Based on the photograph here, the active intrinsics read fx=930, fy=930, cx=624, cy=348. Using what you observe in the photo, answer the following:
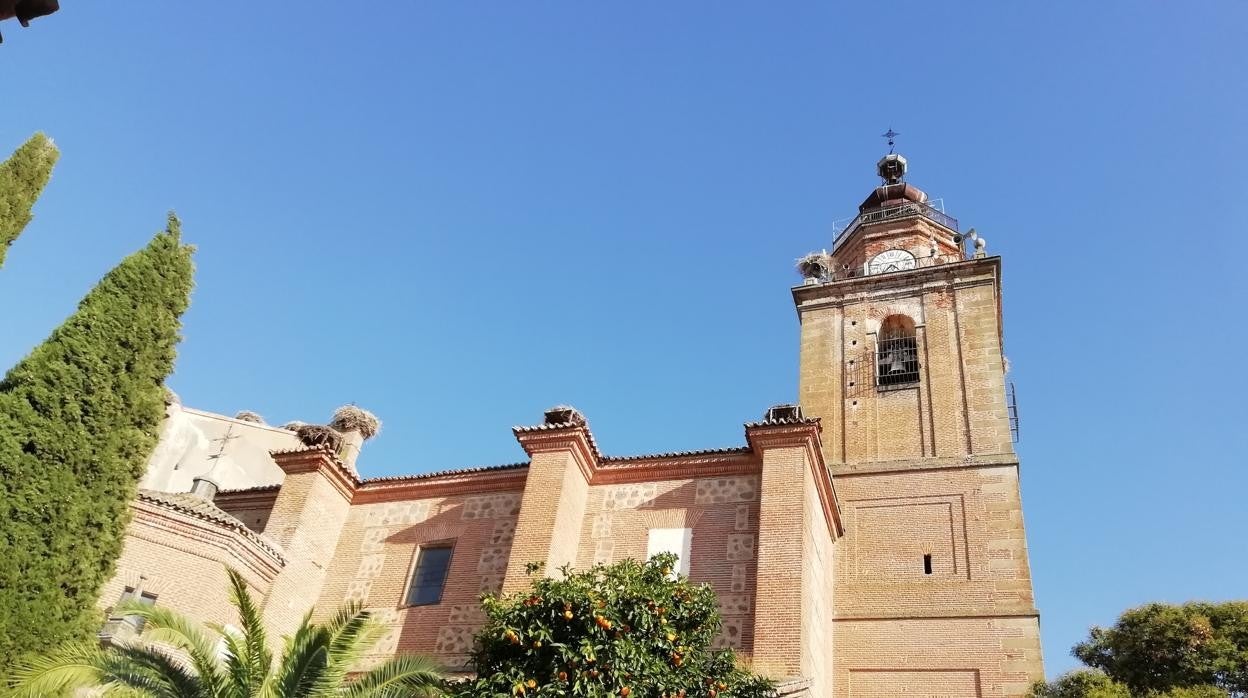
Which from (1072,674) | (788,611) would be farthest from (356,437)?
(1072,674)

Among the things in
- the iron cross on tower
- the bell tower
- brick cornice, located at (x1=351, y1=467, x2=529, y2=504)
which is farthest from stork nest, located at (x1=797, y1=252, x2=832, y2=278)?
the iron cross on tower

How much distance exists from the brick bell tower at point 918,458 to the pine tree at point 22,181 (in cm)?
1351

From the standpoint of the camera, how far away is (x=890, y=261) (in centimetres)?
2278

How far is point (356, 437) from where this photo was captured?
2641 cm

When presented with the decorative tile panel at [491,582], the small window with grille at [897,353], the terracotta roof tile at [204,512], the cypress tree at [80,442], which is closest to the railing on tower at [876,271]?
the small window with grille at [897,353]

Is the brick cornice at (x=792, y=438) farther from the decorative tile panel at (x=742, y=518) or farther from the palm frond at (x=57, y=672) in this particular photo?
the palm frond at (x=57, y=672)

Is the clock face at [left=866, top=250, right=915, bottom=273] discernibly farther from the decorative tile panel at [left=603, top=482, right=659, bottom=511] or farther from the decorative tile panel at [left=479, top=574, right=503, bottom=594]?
the decorative tile panel at [left=479, top=574, right=503, bottom=594]

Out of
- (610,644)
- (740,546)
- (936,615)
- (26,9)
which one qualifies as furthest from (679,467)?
(26,9)

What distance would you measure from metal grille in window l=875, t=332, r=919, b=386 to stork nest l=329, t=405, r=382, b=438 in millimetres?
14731

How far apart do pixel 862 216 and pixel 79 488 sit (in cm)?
1909

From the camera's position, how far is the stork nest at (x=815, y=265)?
22812mm

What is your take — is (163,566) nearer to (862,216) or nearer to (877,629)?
(877,629)

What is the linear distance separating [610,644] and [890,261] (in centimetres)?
1540

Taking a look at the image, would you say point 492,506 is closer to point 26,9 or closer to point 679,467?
point 679,467
